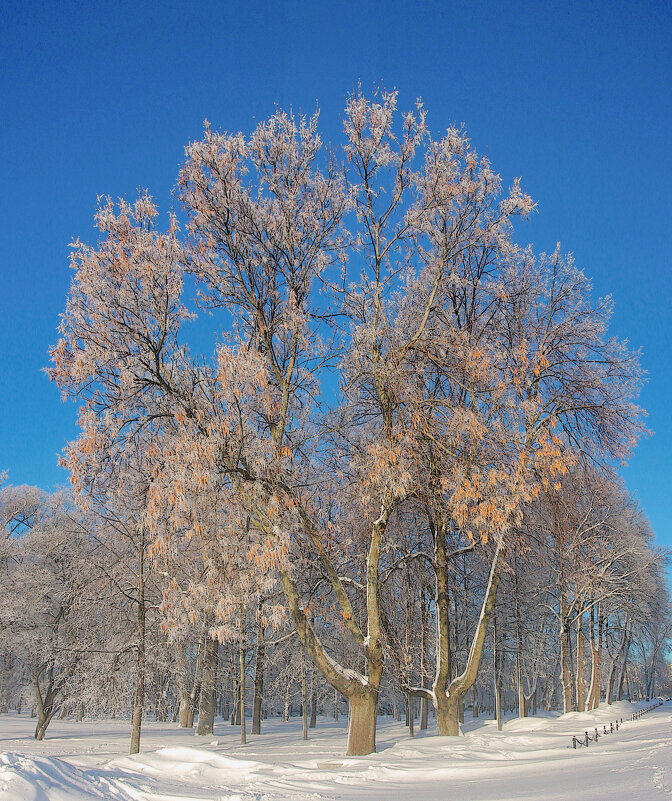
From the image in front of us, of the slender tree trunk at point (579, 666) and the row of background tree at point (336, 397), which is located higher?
the row of background tree at point (336, 397)

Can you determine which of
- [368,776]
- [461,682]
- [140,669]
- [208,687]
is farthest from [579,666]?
[368,776]

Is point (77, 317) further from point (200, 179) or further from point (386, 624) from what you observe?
point (386, 624)

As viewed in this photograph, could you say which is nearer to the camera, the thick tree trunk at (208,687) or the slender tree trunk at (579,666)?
the thick tree trunk at (208,687)

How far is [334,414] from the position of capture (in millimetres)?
13664

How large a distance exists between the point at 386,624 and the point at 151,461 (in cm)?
657

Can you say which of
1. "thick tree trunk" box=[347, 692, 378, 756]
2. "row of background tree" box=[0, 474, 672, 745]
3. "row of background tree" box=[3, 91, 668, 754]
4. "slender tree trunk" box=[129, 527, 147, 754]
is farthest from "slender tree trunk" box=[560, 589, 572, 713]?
"slender tree trunk" box=[129, 527, 147, 754]

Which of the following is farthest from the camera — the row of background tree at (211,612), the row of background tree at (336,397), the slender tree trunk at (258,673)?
the slender tree trunk at (258,673)

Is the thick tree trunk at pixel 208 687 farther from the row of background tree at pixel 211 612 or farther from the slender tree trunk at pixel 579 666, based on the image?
the slender tree trunk at pixel 579 666

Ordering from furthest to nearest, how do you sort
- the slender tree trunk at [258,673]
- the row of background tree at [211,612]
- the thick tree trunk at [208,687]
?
the thick tree trunk at [208,687]
the slender tree trunk at [258,673]
the row of background tree at [211,612]

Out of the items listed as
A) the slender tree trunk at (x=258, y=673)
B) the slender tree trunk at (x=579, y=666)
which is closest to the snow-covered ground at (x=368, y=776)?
the slender tree trunk at (x=258, y=673)

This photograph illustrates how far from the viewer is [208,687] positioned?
21266 mm

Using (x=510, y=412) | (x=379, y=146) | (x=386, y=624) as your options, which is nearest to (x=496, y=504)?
(x=510, y=412)

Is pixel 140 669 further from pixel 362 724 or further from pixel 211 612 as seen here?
pixel 362 724

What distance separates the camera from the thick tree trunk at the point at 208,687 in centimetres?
2099
